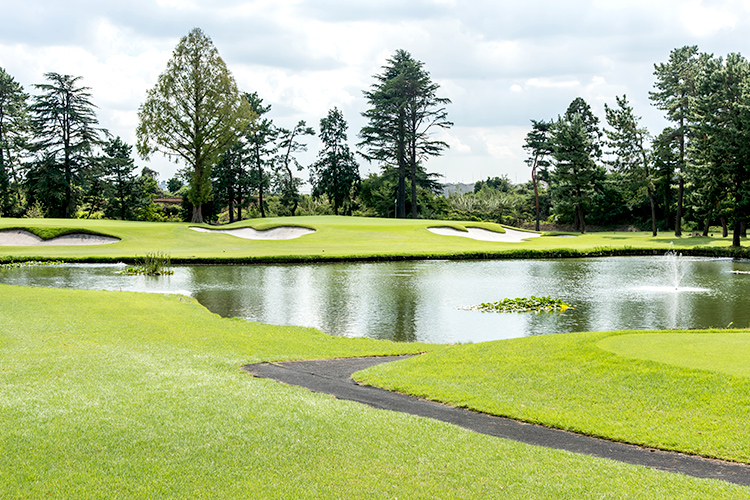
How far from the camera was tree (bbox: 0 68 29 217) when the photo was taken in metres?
62.3

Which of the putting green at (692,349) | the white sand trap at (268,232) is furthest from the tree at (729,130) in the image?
the putting green at (692,349)

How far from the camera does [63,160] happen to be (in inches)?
2470

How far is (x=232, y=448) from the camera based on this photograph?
18.7 ft

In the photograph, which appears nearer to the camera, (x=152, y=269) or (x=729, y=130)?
(x=152, y=269)

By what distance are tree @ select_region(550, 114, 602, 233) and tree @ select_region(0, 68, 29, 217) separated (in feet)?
183

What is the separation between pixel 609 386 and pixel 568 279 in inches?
737

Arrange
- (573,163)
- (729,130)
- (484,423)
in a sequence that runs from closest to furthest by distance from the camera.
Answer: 1. (484,423)
2. (729,130)
3. (573,163)

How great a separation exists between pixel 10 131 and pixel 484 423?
237 ft

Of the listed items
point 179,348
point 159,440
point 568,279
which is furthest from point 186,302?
point 568,279

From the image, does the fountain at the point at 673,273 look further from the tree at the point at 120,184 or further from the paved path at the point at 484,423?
the tree at the point at 120,184

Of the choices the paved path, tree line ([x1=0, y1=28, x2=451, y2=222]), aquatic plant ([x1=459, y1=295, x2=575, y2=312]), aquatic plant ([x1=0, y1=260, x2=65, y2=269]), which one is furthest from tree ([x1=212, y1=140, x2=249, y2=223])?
the paved path

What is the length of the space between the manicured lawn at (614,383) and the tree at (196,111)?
4888 centimetres

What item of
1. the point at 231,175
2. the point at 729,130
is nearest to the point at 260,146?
the point at 231,175

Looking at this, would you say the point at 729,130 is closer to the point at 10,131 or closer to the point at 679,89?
the point at 679,89
